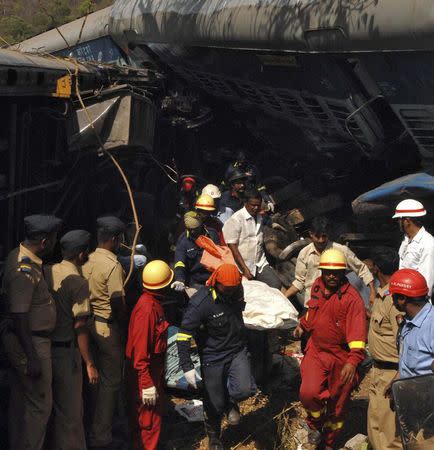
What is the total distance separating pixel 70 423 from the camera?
204 inches

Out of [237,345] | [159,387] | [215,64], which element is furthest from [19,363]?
[215,64]

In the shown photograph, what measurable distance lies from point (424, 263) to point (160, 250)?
4.52 m

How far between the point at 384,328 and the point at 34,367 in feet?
8.21

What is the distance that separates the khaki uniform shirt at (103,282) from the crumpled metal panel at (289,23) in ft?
10.1

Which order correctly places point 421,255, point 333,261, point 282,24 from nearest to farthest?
point 333,261
point 421,255
point 282,24

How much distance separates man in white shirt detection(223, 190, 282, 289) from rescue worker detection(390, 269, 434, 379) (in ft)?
10.3

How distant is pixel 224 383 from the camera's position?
571cm

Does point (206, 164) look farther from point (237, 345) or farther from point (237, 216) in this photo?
point (237, 345)

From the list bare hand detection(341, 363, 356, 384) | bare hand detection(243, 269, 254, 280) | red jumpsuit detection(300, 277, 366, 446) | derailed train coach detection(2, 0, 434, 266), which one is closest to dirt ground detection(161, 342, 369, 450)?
red jumpsuit detection(300, 277, 366, 446)

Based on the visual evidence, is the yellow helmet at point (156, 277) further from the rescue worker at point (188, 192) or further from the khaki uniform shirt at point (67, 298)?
the rescue worker at point (188, 192)

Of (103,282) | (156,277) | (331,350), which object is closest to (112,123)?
(103,282)

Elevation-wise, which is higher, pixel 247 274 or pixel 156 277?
pixel 156 277

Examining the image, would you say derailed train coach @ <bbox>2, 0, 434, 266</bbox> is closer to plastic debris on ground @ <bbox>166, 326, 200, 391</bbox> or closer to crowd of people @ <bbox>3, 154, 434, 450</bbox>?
crowd of people @ <bbox>3, 154, 434, 450</bbox>

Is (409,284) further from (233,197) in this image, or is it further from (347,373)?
(233,197)
